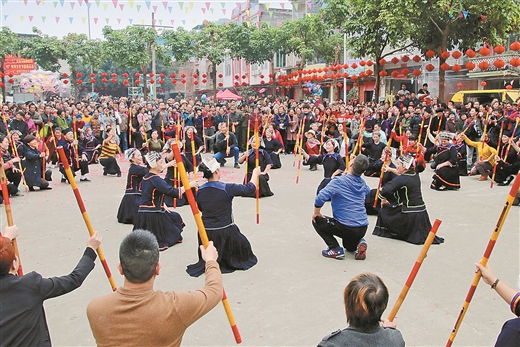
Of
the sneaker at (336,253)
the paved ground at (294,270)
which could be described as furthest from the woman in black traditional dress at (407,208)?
the sneaker at (336,253)

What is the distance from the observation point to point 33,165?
1149cm

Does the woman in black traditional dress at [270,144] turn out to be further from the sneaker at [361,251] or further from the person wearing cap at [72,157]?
the sneaker at [361,251]

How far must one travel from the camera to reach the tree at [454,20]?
16547 millimetres

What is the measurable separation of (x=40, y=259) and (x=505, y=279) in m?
5.66

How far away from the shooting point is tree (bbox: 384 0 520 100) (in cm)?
1655

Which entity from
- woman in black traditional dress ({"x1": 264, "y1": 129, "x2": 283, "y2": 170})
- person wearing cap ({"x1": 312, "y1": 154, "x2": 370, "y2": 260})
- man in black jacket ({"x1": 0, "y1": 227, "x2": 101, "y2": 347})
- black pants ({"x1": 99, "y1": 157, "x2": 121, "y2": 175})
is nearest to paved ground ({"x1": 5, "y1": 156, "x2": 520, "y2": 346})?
person wearing cap ({"x1": 312, "y1": 154, "x2": 370, "y2": 260})

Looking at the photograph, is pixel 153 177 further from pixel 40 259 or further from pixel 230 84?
pixel 230 84

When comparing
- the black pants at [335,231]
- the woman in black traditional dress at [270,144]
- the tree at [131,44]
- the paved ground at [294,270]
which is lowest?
the paved ground at [294,270]

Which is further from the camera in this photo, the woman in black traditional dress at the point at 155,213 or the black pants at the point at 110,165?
the black pants at the point at 110,165

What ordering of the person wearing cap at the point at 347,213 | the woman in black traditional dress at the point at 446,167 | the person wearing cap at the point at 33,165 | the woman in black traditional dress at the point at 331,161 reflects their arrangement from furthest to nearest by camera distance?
1. the person wearing cap at the point at 33,165
2. the woman in black traditional dress at the point at 446,167
3. the woman in black traditional dress at the point at 331,161
4. the person wearing cap at the point at 347,213

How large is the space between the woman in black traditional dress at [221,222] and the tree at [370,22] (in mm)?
13431

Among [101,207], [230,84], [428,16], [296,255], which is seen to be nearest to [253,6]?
[230,84]

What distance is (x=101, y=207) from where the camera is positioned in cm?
966

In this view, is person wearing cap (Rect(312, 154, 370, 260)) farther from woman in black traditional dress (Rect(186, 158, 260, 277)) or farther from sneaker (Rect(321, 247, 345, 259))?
woman in black traditional dress (Rect(186, 158, 260, 277))
